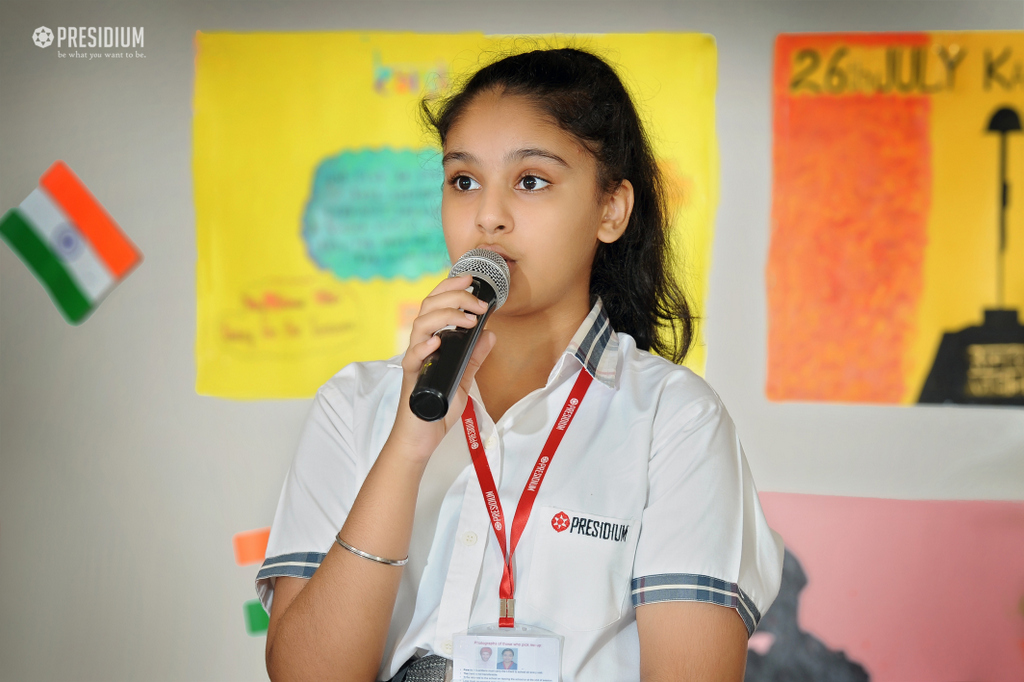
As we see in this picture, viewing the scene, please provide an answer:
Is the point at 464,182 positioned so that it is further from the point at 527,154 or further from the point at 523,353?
the point at 523,353

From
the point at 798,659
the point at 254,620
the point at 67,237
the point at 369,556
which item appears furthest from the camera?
the point at 67,237

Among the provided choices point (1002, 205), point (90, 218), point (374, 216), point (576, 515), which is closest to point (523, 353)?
point (576, 515)

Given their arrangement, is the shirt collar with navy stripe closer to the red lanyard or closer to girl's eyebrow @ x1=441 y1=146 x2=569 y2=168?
the red lanyard

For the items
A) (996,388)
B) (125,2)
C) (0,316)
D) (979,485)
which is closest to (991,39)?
(996,388)

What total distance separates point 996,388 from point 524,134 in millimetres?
2042

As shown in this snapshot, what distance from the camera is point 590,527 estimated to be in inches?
50.8

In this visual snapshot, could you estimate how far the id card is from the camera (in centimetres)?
123

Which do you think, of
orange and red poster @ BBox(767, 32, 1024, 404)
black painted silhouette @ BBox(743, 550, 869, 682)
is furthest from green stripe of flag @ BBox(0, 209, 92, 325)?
black painted silhouette @ BBox(743, 550, 869, 682)

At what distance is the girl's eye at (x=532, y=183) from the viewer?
1384 mm

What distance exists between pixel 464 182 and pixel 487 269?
0.89 feet

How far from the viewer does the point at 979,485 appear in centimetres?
265

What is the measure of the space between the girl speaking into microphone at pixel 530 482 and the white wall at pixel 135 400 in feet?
4.52

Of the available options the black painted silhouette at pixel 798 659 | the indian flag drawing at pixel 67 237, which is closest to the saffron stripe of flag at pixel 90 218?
the indian flag drawing at pixel 67 237

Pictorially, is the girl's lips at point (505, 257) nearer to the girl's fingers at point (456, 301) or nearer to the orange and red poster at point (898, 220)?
the girl's fingers at point (456, 301)
